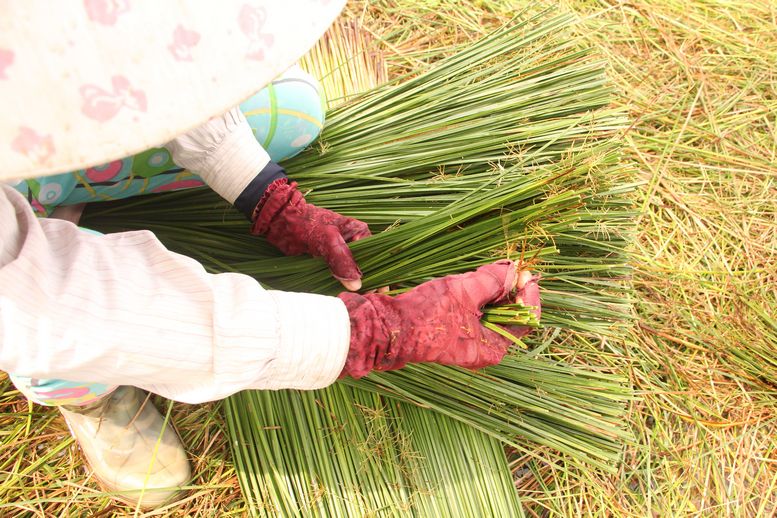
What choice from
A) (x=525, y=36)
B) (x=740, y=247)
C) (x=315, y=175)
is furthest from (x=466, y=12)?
(x=740, y=247)

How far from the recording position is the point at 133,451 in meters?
1.16

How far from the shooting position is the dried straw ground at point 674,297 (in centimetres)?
124

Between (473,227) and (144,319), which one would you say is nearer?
(144,319)

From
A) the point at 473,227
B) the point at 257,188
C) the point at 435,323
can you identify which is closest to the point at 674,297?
the point at 473,227

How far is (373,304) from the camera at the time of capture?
991 mm

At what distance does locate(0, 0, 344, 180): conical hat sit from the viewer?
49cm

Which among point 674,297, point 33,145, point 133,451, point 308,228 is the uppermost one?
point 33,145

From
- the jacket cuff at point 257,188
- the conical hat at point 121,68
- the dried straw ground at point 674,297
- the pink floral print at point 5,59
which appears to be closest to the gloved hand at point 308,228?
the jacket cuff at point 257,188

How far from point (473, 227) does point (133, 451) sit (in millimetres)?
822

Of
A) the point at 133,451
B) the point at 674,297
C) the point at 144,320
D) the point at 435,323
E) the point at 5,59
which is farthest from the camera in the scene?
the point at 674,297

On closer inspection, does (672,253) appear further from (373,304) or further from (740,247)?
(373,304)

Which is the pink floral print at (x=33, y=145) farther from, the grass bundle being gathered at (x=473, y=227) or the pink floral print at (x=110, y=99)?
the grass bundle being gathered at (x=473, y=227)

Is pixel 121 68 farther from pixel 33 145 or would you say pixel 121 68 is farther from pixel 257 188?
pixel 257 188

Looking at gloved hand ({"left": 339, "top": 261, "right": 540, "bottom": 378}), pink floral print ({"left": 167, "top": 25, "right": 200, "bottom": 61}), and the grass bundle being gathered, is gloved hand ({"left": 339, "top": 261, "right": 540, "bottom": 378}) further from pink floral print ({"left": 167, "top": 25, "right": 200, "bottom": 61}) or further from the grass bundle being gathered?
pink floral print ({"left": 167, "top": 25, "right": 200, "bottom": 61})
